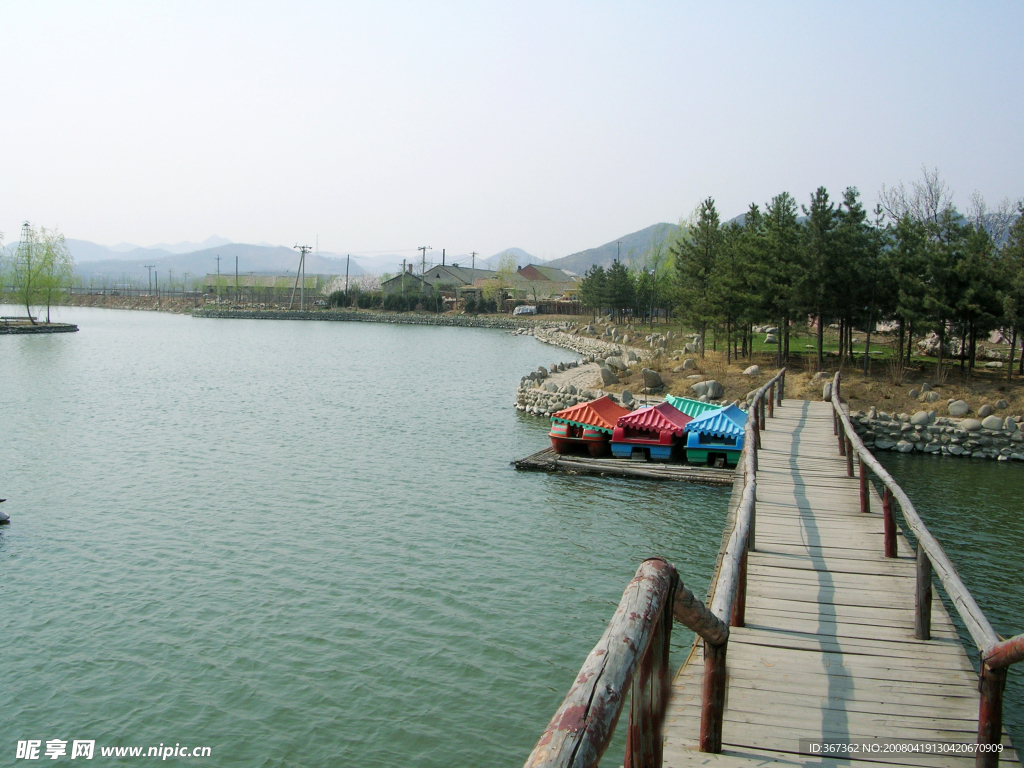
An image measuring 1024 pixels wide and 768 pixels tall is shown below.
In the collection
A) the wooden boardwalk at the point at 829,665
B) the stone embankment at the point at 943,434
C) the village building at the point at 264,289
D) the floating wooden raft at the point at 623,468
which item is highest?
the village building at the point at 264,289

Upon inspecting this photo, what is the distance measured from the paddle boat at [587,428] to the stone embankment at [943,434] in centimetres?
820

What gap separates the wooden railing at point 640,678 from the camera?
2.18 metres

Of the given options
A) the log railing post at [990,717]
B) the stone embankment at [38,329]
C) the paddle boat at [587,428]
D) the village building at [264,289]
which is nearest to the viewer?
the log railing post at [990,717]

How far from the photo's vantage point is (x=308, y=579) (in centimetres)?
1194

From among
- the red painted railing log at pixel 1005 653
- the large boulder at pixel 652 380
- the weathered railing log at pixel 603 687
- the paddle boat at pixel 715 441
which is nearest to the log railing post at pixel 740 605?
the red painted railing log at pixel 1005 653

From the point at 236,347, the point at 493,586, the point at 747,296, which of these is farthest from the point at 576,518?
the point at 236,347

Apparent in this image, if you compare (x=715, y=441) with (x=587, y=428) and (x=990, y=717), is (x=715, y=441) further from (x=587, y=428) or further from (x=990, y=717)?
(x=990, y=717)

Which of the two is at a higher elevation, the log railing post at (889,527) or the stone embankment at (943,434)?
the log railing post at (889,527)

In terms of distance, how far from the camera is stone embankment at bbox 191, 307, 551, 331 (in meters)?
98.6

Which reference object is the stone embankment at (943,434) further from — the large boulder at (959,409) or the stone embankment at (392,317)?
the stone embankment at (392,317)

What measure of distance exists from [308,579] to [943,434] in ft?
62.7

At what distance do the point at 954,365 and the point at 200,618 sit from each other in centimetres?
2989

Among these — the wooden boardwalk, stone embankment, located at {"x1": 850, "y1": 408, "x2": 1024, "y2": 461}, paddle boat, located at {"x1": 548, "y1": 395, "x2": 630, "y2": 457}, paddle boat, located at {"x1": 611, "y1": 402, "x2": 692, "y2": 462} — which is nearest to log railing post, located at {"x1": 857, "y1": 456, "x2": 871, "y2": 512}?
the wooden boardwalk

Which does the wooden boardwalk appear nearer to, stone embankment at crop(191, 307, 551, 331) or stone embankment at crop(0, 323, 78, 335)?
stone embankment at crop(0, 323, 78, 335)
